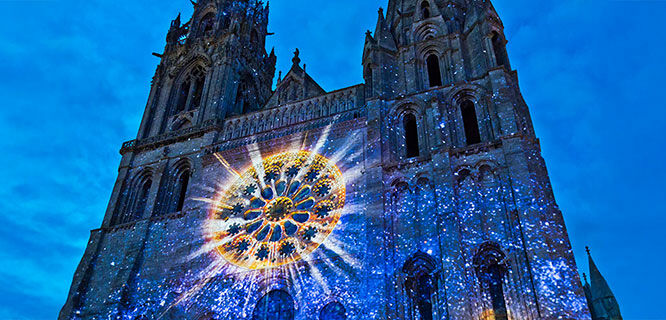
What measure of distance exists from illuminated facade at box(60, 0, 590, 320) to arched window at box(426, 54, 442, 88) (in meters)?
0.08

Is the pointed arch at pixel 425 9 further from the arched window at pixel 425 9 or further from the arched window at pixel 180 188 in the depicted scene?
the arched window at pixel 180 188

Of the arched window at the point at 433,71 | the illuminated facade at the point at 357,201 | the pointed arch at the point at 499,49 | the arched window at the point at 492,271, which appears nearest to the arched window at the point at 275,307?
the illuminated facade at the point at 357,201

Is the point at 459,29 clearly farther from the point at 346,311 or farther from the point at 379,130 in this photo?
the point at 346,311

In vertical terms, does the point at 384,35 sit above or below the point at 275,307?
above

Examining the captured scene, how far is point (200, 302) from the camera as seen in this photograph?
18.0m

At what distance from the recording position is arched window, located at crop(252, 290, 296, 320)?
17.0 meters

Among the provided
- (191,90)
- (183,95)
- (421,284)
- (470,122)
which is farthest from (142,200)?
(470,122)

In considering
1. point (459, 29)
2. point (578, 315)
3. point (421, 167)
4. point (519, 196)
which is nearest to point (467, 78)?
point (459, 29)

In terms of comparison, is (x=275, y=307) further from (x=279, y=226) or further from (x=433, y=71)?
(x=433, y=71)

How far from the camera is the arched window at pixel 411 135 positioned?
20.1m

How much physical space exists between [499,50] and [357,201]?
8690 millimetres

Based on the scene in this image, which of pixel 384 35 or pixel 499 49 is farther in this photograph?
pixel 384 35

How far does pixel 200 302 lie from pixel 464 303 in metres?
8.45

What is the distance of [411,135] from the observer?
810 inches
